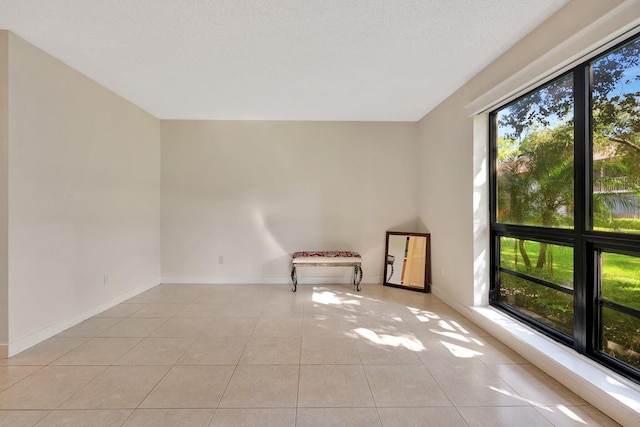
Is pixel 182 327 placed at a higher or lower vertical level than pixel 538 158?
lower

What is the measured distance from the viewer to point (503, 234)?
2881mm

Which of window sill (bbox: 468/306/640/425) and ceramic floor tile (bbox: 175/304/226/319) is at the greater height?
window sill (bbox: 468/306/640/425)

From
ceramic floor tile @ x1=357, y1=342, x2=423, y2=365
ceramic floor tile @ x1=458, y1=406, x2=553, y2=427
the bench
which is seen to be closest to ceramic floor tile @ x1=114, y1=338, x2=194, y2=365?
ceramic floor tile @ x1=357, y1=342, x2=423, y2=365

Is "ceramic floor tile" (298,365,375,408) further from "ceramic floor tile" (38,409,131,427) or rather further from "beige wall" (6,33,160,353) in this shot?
"beige wall" (6,33,160,353)

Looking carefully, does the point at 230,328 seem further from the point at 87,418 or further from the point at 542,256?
the point at 542,256

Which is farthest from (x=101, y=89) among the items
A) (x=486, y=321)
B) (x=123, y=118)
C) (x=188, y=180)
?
(x=486, y=321)

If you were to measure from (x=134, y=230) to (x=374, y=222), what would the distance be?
11.2 ft

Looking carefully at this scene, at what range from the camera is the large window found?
174 cm

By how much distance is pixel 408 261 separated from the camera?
14.3 feet

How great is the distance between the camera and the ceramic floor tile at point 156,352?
226 centimetres

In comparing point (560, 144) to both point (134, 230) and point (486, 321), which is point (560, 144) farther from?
point (134, 230)

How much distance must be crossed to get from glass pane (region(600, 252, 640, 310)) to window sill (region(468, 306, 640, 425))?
1.50 ft

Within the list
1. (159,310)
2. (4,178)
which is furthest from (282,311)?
(4,178)

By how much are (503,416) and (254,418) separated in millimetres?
1413
